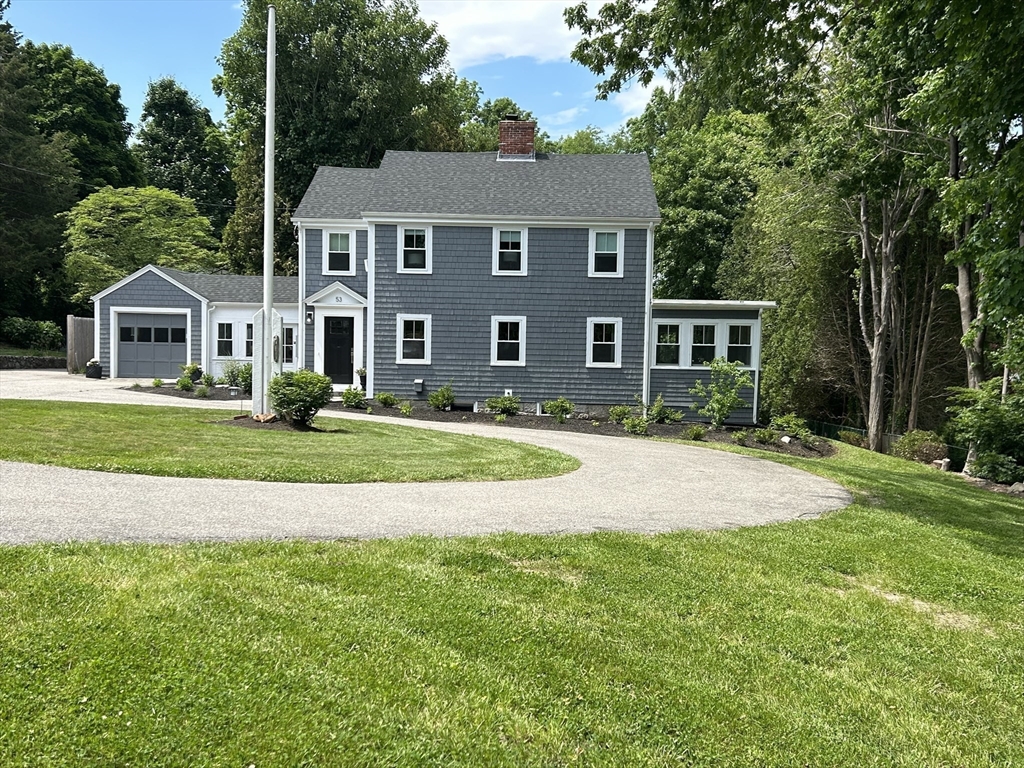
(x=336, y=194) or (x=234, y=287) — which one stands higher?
(x=336, y=194)

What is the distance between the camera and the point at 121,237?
3284cm

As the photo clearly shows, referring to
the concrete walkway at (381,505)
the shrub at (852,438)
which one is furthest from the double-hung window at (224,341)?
the shrub at (852,438)

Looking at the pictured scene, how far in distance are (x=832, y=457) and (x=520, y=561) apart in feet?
39.0

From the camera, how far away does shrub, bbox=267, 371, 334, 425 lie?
12.0m

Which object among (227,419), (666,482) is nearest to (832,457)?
(666,482)

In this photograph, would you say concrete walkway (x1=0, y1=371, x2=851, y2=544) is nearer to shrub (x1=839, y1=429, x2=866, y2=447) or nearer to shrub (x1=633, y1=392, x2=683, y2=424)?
shrub (x1=633, y1=392, x2=683, y2=424)

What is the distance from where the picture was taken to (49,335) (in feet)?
109

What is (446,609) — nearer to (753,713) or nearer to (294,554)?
(294,554)

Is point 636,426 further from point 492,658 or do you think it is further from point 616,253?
point 492,658

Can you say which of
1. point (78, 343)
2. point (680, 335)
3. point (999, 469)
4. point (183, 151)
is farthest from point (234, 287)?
point (183, 151)

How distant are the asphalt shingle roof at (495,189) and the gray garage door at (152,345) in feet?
22.7

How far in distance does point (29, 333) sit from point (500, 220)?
26.8 metres

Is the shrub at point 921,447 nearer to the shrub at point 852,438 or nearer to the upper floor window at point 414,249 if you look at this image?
the shrub at point 852,438

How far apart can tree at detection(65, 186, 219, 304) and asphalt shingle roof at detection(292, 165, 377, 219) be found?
1249 cm
